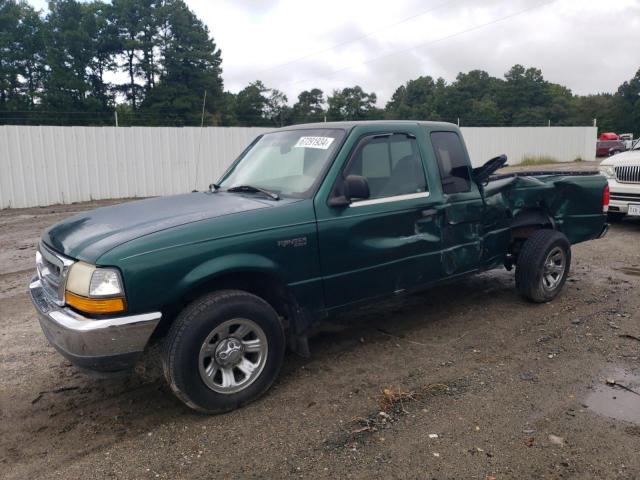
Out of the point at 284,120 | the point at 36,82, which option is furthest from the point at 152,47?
the point at 284,120

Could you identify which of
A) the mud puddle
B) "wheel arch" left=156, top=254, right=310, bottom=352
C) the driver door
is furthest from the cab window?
the mud puddle

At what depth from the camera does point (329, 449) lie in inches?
125

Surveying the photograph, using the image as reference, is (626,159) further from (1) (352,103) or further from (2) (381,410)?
(1) (352,103)

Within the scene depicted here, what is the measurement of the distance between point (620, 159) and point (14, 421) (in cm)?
1033

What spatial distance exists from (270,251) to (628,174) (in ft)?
27.6

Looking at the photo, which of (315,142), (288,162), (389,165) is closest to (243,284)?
(288,162)

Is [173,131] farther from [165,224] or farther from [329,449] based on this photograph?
[329,449]

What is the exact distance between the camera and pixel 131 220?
149 inches

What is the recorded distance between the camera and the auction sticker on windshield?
4.32 meters

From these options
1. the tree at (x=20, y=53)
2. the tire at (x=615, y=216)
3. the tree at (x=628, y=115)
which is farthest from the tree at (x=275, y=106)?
the tree at (x=628, y=115)

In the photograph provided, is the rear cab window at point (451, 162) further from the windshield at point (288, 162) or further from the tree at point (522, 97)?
the tree at point (522, 97)

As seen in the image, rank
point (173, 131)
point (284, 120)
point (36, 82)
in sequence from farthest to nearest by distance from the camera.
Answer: point (36, 82) < point (284, 120) < point (173, 131)

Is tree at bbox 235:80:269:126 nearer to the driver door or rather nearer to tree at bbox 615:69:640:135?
the driver door

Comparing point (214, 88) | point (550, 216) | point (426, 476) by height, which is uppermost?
point (214, 88)
